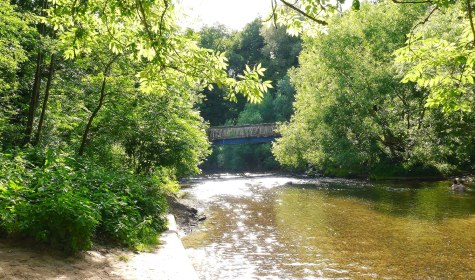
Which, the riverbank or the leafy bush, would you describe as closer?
the riverbank

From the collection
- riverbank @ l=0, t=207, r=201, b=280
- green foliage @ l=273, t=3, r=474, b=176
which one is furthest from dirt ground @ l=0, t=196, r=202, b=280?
green foliage @ l=273, t=3, r=474, b=176

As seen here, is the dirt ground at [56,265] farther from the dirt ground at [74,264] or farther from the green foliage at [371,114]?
the green foliage at [371,114]

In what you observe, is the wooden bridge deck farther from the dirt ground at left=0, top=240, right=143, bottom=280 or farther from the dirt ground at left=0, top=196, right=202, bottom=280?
the dirt ground at left=0, top=240, right=143, bottom=280

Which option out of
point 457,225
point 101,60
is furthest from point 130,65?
point 457,225

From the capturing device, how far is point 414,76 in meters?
4.64

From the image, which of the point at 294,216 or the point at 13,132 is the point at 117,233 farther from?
the point at 294,216

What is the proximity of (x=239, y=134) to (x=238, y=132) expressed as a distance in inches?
9.5

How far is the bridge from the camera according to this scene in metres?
40.4

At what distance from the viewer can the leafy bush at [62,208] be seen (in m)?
5.67

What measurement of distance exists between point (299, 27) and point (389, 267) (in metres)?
5.53

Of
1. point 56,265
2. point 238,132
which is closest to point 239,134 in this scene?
point 238,132

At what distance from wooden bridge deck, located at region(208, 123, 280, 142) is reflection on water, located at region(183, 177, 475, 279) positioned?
898 inches

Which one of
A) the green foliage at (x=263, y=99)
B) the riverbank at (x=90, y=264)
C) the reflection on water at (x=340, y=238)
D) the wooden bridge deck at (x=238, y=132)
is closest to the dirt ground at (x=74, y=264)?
the riverbank at (x=90, y=264)

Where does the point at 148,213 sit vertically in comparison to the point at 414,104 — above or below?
below
